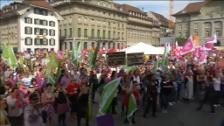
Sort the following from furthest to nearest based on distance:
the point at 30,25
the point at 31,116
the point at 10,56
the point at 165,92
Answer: the point at 30,25
the point at 10,56
the point at 165,92
the point at 31,116

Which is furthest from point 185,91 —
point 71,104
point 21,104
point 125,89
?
point 21,104

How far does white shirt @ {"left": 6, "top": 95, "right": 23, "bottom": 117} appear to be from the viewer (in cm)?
960

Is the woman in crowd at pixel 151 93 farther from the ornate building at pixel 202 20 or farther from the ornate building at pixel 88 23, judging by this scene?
the ornate building at pixel 202 20

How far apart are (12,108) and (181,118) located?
223 inches

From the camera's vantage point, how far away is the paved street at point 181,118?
11445 millimetres

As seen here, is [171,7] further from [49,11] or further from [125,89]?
[125,89]

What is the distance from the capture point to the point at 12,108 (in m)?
9.66

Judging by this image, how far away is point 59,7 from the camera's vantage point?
284 ft

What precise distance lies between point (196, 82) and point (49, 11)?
60552 mm

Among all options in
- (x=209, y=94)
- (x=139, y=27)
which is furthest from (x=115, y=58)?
(x=139, y=27)

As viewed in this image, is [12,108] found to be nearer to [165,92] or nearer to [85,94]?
[85,94]

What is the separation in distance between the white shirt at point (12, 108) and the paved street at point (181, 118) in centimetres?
224

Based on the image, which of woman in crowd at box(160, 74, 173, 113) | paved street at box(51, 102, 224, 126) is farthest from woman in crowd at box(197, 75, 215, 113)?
woman in crowd at box(160, 74, 173, 113)

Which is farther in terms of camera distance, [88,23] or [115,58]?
[88,23]
